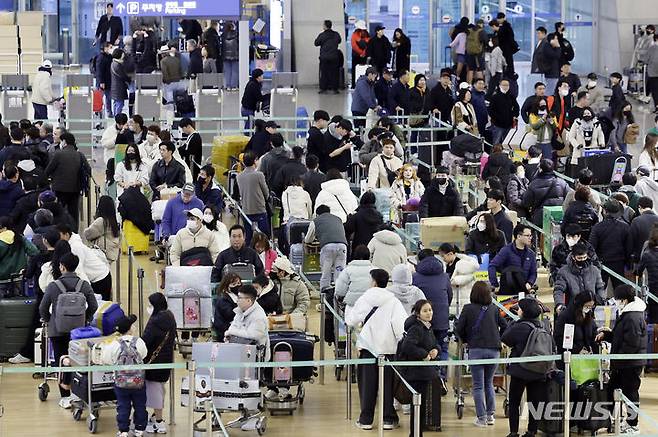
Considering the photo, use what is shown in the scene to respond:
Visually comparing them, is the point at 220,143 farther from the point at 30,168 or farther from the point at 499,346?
the point at 499,346

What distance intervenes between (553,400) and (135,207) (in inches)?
286

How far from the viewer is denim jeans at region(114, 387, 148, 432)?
44.9 feet

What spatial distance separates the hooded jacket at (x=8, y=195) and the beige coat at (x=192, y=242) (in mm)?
2431

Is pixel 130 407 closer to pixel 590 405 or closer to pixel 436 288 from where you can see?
pixel 436 288

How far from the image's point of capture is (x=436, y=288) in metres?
14.9

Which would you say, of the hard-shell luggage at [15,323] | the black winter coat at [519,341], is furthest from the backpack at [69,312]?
the black winter coat at [519,341]

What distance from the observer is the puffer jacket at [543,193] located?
19.5 m

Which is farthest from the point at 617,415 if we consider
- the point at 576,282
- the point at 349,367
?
the point at 349,367

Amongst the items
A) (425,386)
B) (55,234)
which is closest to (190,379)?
(425,386)

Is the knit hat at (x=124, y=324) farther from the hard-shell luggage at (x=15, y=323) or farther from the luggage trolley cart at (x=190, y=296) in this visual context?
the hard-shell luggage at (x=15, y=323)

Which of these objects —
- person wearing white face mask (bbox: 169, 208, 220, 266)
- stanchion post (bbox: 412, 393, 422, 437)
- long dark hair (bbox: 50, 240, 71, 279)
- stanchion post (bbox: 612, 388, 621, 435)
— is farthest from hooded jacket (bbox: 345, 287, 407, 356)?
person wearing white face mask (bbox: 169, 208, 220, 266)

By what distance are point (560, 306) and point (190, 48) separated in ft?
56.9

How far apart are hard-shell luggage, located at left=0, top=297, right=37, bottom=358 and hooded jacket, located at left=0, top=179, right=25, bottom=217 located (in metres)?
2.74

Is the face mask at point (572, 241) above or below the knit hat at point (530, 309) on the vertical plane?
above
